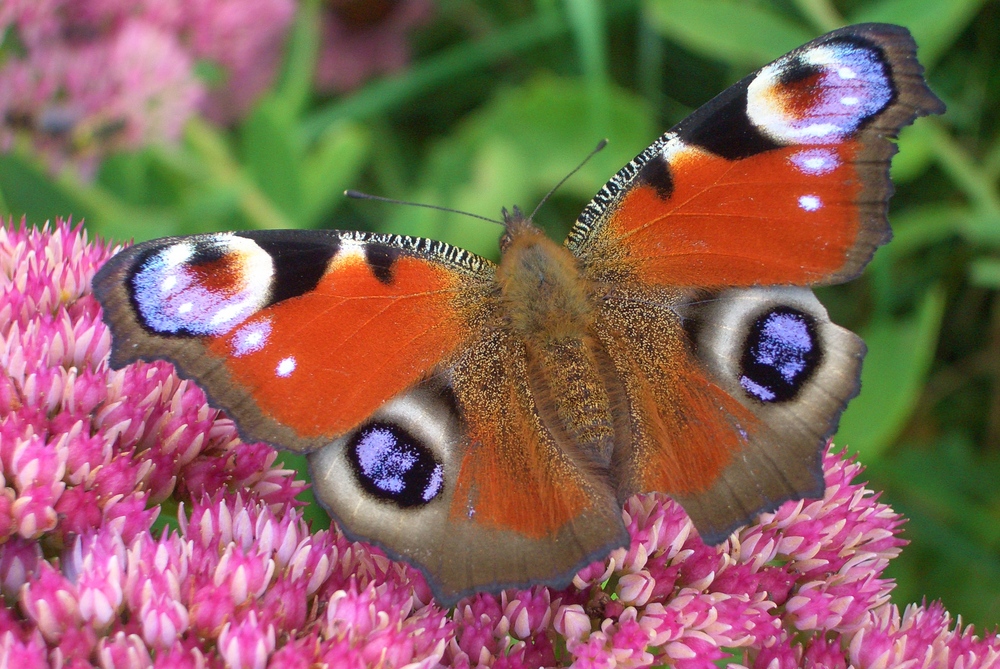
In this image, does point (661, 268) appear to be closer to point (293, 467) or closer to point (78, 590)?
point (293, 467)

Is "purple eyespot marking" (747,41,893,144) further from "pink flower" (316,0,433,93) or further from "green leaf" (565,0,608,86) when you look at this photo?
"pink flower" (316,0,433,93)

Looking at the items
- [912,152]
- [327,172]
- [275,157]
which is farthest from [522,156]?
[912,152]

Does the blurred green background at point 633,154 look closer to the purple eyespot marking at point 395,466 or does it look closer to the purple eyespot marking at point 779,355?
the purple eyespot marking at point 779,355

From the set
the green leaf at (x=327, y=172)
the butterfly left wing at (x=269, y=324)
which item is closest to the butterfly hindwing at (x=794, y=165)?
the butterfly left wing at (x=269, y=324)

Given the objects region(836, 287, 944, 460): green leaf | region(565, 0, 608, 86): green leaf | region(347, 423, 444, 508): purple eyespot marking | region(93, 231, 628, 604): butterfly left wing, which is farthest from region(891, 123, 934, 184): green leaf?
region(347, 423, 444, 508): purple eyespot marking

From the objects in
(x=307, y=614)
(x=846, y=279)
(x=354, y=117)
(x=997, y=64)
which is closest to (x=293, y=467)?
(x=307, y=614)
